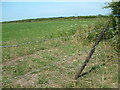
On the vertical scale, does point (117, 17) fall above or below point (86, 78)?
above

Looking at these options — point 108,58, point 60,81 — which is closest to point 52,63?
point 60,81

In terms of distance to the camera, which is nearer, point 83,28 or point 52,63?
point 52,63

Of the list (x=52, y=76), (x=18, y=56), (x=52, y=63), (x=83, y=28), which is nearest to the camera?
(x=52, y=76)

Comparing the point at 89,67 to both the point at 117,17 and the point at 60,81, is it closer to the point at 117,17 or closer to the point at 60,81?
the point at 60,81

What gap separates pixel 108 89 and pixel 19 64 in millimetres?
3497

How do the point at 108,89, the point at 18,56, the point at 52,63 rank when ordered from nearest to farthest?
the point at 108,89 < the point at 52,63 < the point at 18,56

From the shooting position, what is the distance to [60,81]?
15.5 ft

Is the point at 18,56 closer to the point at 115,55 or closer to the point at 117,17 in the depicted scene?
the point at 115,55

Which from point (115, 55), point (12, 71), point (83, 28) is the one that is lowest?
point (12, 71)

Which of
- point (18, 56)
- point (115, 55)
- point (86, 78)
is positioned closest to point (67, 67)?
point (86, 78)

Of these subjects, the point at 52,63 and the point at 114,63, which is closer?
the point at 114,63

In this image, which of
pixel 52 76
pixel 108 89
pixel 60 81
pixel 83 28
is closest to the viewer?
pixel 108 89

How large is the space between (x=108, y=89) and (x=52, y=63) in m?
2.60

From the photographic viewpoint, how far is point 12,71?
570 centimetres
